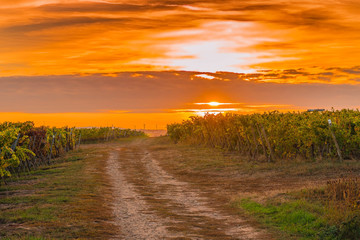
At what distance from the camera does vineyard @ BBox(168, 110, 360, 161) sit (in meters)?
24.8

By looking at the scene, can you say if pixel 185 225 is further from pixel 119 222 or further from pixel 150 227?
pixel 119 222

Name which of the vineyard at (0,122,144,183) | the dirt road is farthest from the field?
the vineyard at (0,122,144,183)

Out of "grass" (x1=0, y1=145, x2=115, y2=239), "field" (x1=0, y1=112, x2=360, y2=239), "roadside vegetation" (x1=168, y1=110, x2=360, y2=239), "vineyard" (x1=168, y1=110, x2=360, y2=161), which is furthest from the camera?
"vineyard" (x1=168, y1=110, x2=360, y2=161)

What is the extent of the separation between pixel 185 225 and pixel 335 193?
199 inches

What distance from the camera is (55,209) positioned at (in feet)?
44.8

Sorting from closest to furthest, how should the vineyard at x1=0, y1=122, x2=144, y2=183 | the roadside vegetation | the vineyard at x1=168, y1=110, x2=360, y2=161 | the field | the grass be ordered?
the grass → the field → the roadside vegetation → the vineyard at x1=0, y1=122, x2=144, y2=183 → the vineyard at x1=168, y1=110, x2=360, y2=161

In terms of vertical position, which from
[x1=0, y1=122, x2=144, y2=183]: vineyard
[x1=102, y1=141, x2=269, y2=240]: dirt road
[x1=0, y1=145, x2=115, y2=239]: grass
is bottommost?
[x1=102, y1=141, x2=269, y2=240]: dirt road

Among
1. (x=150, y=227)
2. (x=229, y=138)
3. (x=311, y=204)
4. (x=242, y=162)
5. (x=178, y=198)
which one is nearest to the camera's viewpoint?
(x=150, y=227)

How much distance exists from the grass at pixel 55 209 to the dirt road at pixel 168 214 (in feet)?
2.05

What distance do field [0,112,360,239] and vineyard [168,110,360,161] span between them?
12 cm

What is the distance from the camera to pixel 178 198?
16484 mm

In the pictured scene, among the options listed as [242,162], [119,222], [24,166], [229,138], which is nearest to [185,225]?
[119,222]

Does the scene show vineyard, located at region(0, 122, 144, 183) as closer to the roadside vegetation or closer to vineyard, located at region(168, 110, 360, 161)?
the roadside vegetation

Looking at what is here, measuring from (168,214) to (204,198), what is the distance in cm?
343
